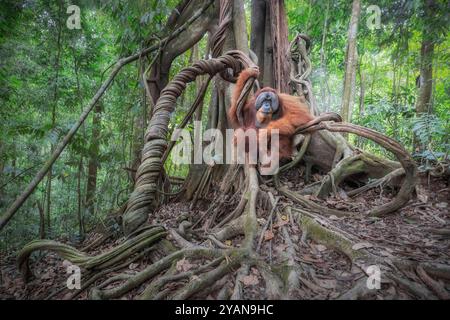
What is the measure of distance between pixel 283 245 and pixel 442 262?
0.95m

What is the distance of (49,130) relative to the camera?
11.0 ft

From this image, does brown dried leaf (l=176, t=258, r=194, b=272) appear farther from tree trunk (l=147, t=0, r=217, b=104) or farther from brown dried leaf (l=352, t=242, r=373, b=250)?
tree trunk (l=147, t=0, r=217, b=104)

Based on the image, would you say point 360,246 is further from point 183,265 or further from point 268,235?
point 183,265

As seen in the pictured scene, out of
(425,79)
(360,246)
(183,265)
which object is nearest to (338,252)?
(360,246)

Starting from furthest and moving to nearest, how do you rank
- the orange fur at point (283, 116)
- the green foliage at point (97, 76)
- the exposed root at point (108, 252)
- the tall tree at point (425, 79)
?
the tall tree at point (425, 79), the green foliage at point (97, 76), the orange fur at point (283, 116), the exposed root at point (108, 252)

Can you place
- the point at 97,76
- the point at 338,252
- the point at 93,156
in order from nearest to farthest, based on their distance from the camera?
the point at 338,252 < the point at 93,156 < the point at 97,76

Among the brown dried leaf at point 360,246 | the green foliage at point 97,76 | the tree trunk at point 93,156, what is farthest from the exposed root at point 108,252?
the tree trunk at point 93,156

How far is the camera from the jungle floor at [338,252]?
1528mm

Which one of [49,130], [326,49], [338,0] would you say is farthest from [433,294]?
[326,49]

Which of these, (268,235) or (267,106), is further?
(267,106)

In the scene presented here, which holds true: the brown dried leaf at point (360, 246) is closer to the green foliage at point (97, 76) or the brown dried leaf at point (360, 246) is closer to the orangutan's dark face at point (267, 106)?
the orangutan's dark face at point (267, 106)

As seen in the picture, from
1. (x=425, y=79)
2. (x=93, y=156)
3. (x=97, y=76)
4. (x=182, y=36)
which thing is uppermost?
(x=182, y=36)

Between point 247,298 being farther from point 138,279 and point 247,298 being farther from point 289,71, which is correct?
point 289,71

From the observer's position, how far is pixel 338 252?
6.09ft
